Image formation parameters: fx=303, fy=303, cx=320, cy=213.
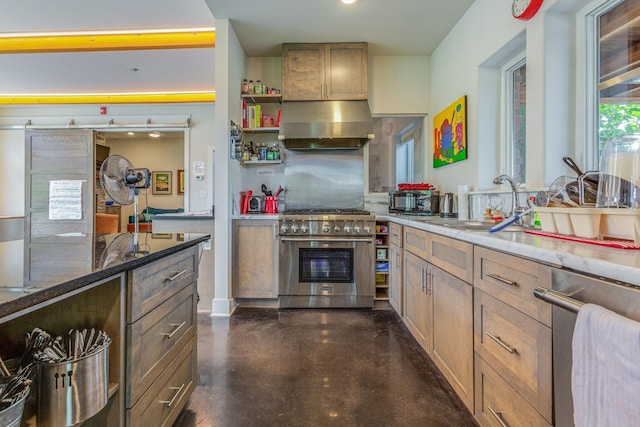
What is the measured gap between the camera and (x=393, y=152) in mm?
3797

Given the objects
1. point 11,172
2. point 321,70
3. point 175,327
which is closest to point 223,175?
point 321,70

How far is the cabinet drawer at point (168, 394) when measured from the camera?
108cm

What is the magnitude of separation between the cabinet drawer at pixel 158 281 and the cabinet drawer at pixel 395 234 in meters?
1.76

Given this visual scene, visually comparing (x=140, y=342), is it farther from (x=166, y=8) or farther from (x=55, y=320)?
(x=166, y=8)

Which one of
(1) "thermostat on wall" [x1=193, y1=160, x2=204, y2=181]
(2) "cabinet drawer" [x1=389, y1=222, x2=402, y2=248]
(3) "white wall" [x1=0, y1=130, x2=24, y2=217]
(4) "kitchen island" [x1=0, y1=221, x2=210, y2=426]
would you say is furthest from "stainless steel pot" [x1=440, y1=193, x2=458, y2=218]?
(3) "white wall" [x1=0, y1=130, x2=24, y2=217]

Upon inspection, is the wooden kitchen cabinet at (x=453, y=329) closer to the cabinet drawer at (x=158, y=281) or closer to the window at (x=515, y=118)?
the window at (x=515, y=118)

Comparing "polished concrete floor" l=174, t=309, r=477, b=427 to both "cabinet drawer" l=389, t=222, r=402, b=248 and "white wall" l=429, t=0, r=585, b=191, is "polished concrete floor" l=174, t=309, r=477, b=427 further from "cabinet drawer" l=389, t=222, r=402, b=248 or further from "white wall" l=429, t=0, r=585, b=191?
"white wall" l=429, t=0, r=585, b=191

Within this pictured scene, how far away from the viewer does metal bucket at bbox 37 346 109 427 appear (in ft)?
2.57

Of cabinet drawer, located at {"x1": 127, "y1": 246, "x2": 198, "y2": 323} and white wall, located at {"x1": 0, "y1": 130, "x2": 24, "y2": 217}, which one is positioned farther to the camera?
white wall, located at {"x1": 0, "y1": 130, "x2": 24, "y2": 217}

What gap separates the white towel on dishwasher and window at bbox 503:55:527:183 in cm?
189

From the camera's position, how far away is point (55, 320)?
3.33 feet

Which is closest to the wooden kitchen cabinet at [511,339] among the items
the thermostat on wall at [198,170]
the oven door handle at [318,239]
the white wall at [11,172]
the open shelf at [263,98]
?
the oven door handle at [318,239]

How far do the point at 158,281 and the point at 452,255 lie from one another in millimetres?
1391

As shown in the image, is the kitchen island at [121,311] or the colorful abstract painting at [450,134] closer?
the kitchen island at [121,311]
